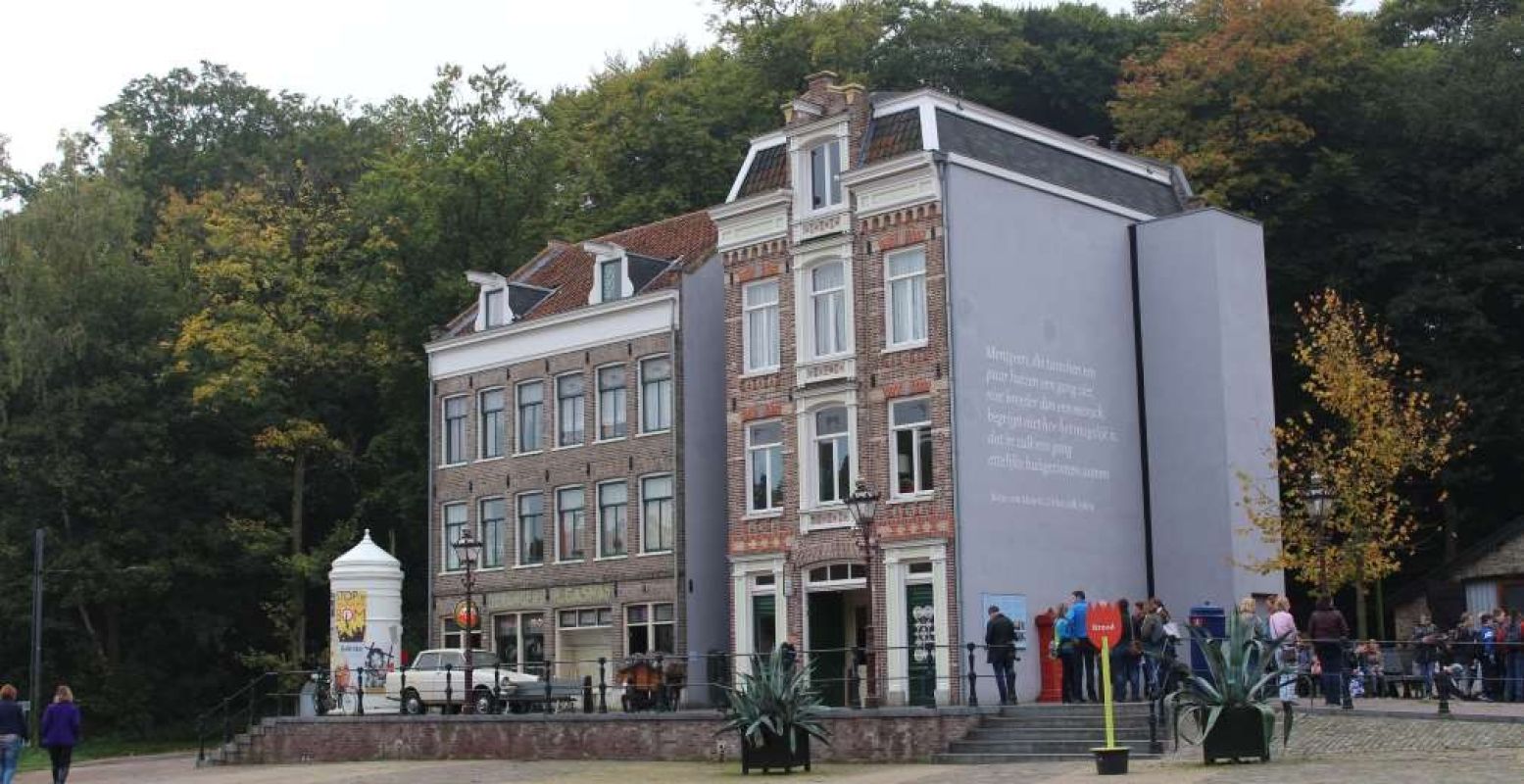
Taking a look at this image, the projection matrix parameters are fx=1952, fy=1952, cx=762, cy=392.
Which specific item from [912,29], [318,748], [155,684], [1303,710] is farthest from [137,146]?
[1303,710]

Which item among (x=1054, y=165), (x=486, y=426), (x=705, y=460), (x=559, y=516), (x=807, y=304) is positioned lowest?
(x=559, y=516)

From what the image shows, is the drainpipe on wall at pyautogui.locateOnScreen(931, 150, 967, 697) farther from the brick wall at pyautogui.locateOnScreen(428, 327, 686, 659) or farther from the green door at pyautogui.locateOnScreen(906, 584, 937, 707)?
the brick wall at pyautogui.locateOnScreen(428, 327, 686, 659)

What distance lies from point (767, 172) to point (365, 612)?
1391 centimetres

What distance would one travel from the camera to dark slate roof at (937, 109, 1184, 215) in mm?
38750

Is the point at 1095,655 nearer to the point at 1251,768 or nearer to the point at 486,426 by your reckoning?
A: the point at 1251,768

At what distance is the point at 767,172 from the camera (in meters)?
41.8

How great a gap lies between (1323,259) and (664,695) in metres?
24.5

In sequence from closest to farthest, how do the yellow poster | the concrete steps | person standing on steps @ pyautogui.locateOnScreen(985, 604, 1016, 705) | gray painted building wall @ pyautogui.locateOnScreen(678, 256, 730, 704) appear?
the concrete steps, person standing on steps @ pyautogui.locateOnScreen(985, 604, 1016, 705), gray painted building wall @ pyautogui.locateOnScreen(678, 256, 730, 704), the yellow poster

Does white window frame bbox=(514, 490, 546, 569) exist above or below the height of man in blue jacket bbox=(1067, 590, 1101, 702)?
above

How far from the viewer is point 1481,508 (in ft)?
167

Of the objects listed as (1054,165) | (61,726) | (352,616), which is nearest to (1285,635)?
(1054,165)

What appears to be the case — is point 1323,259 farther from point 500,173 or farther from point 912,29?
point 500,173

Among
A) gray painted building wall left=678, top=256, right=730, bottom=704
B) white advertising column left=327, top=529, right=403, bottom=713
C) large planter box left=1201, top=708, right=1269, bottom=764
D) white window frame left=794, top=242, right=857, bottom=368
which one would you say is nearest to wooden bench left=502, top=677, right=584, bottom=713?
gray painted building wall left=678, top=256, right=730, bottom=704

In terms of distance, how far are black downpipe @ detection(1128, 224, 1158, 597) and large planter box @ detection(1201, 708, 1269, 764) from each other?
16542 millimetres
